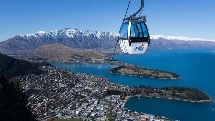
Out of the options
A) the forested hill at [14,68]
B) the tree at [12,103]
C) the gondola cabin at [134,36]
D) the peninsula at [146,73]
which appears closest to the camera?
the gondola cabin at [134,36]

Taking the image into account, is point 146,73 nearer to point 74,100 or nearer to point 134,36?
point 74,100

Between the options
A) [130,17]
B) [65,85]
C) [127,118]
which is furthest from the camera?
[65,85]

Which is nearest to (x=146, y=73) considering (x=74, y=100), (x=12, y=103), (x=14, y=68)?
(x=14, y=68)

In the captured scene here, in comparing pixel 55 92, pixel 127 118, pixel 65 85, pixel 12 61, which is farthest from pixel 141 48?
pixel 12 61

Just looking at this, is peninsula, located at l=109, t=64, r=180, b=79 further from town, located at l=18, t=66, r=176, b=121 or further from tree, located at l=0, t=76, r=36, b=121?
tree, located at l=0, t=76, r=36, b=121

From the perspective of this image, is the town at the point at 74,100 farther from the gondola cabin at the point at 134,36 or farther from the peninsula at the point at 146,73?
the gondola cabin at the point at 134,36

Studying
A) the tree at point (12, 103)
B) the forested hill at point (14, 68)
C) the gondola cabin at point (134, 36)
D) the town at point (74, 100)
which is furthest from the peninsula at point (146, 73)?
the tree at point (12, 103)

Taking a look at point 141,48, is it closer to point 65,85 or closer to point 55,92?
point 55,92
